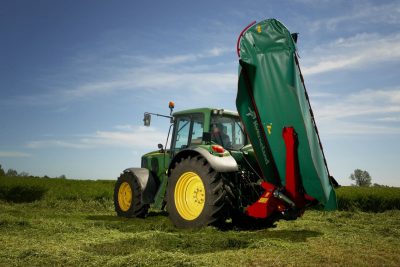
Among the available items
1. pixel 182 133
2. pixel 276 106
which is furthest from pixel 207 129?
pixel 276 106

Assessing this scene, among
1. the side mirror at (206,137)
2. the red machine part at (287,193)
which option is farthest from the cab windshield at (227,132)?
the red machine part at (287,193)

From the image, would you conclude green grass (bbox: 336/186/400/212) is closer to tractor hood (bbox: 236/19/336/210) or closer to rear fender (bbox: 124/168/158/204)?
rear fender (bbox: 124/168/158/204)

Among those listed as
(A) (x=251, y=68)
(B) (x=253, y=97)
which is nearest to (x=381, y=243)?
(B) (x=253, y=97)

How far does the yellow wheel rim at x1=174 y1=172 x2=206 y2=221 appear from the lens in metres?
6.12

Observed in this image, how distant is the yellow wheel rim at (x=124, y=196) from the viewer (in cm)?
839

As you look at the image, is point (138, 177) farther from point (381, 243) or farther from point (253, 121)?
point (381, 243)

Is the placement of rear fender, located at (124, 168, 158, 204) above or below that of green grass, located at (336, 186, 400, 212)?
above

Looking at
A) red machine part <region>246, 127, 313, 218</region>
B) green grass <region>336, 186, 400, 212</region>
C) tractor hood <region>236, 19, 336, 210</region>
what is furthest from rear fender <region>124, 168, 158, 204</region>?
green grass <region>336, 186, 400, 212</region>

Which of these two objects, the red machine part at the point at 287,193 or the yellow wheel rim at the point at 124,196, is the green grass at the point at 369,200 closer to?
the yellow wheel rim at the point at 124,196

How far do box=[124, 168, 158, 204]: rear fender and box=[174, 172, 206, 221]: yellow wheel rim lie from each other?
1620mm

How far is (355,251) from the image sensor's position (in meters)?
4.73

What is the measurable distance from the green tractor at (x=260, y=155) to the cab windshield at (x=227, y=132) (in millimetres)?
19

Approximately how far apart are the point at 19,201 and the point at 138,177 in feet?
22.6

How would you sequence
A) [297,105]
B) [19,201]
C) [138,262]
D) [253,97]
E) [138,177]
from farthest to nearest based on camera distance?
[19,201] < [138,177] < [253,97] < [297,105] < [138,262]
